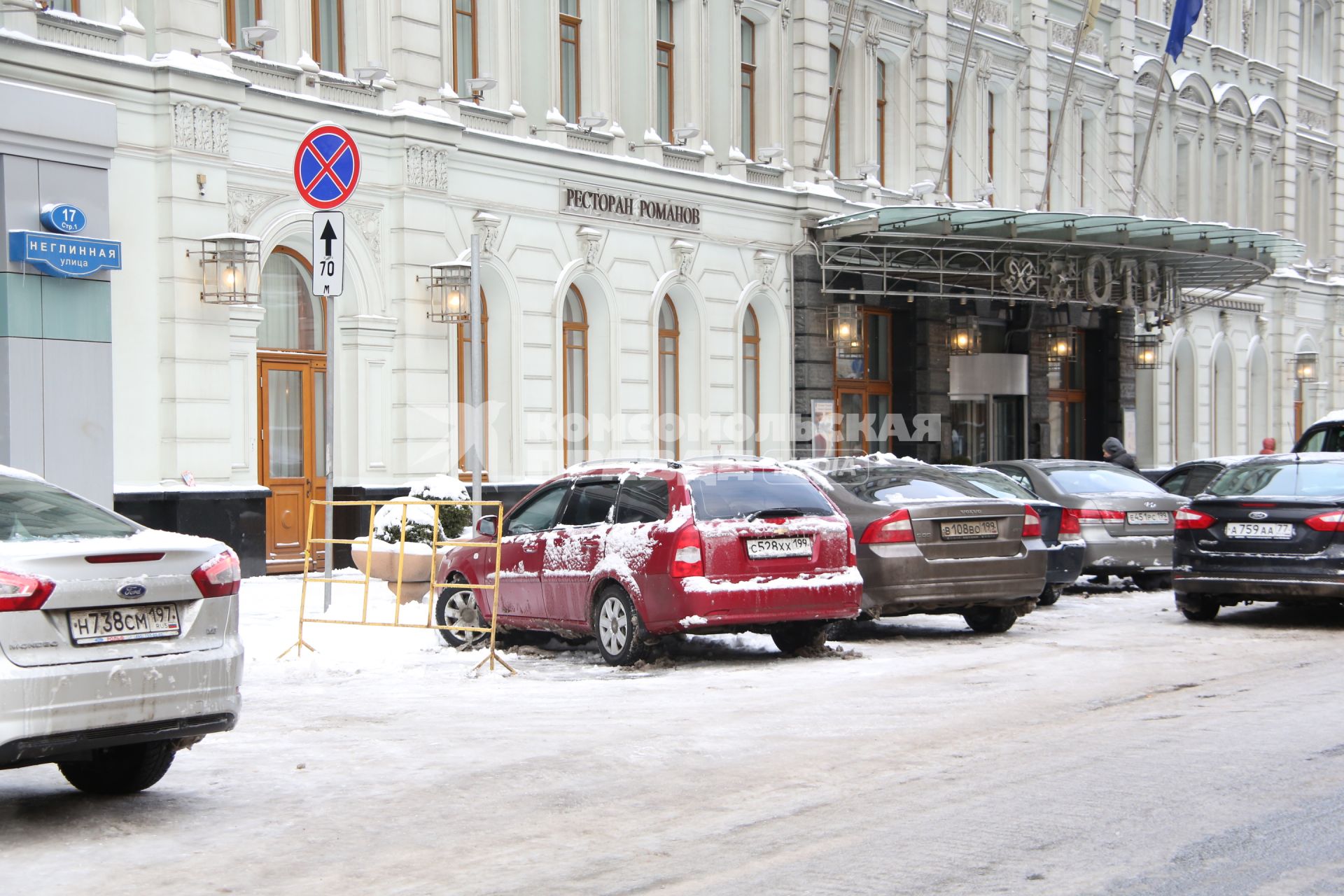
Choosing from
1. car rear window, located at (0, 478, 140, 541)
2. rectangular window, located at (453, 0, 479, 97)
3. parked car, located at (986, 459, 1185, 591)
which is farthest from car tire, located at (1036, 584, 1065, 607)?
car rear window, located at (0, 478, 140, 541)

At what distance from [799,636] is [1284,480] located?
202 inches

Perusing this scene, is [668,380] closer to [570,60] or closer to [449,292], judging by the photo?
[570,60]

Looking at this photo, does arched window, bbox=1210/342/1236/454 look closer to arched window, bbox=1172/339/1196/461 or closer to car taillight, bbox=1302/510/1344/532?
arched window, bbox=1172/339/1196/461

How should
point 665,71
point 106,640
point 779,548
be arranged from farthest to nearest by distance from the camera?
point 665,71
point 779,548
point 106,640

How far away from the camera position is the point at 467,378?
22734 millimetres

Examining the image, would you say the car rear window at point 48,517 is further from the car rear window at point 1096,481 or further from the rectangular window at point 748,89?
the rectangular window at point 748,89

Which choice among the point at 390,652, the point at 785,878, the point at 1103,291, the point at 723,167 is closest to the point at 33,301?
the point at 390,652

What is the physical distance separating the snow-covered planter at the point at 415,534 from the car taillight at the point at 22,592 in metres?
8.24

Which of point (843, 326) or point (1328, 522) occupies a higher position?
point (843, 326)

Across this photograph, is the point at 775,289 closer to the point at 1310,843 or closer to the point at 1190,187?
the point at 1190,187

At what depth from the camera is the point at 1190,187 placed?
40.6 m

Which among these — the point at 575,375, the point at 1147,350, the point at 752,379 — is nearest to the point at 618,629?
the point at 575,375

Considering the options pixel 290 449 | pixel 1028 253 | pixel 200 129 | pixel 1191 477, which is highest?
pixel 200 129

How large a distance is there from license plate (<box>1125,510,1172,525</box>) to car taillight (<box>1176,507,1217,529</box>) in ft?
8.64
